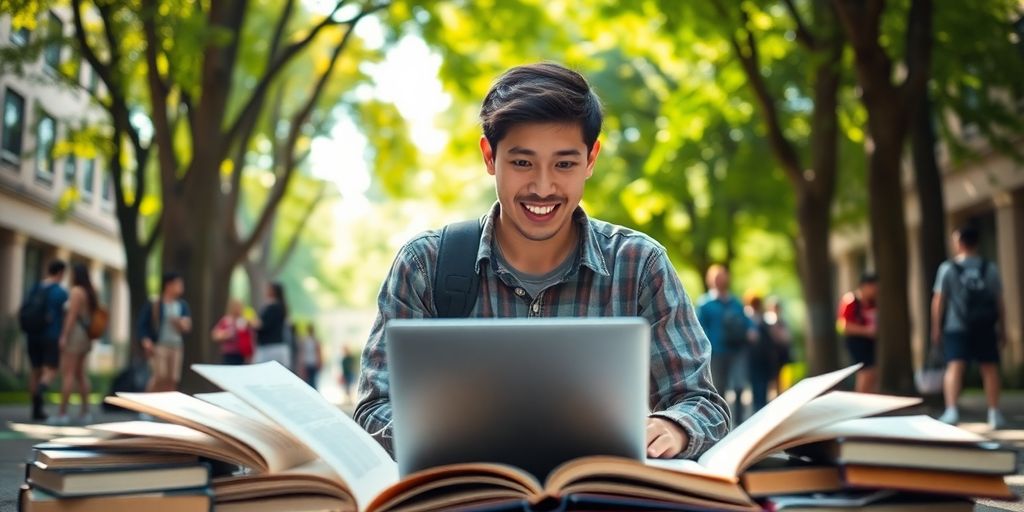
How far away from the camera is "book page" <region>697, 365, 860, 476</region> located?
2.44 metres

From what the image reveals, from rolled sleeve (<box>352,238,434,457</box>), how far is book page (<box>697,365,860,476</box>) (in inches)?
32.1

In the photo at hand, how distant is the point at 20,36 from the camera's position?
59.0 feet

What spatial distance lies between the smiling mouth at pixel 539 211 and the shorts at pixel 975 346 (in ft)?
32.9

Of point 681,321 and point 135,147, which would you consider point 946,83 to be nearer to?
point 135,147

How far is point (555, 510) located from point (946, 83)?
1601 cm

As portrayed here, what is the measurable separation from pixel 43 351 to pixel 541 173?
1370 cm

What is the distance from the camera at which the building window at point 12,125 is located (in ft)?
83.4

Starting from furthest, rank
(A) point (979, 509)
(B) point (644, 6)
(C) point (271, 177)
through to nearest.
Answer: (C) point (271, 177) < (B) point (644, 6) < (A) point (979, 509)

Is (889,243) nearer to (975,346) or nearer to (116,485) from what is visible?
(975,346)

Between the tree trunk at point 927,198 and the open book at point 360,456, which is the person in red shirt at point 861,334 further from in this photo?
the open book at point 360,456

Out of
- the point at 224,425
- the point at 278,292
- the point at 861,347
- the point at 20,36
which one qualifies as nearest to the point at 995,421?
the point at 861,347

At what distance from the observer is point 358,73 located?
25812mm

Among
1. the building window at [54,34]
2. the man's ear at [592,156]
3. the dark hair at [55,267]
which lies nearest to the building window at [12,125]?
the building window at [54,34]

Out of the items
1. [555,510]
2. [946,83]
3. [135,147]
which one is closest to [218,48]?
[135,147]
